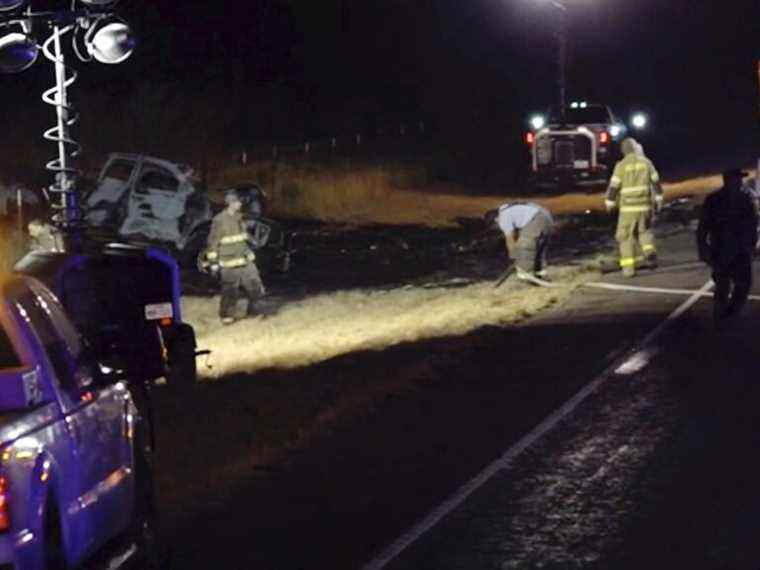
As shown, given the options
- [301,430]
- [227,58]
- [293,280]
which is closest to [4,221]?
[293,280]

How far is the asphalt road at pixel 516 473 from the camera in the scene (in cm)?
822

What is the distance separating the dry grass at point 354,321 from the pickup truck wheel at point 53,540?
10.1 metres

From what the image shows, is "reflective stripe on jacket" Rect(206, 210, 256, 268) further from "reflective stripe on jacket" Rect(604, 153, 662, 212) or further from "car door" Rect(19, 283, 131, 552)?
"car door" Rect(19, 283, 131, 552)

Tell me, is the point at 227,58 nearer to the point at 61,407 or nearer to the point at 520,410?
the point at 520,410

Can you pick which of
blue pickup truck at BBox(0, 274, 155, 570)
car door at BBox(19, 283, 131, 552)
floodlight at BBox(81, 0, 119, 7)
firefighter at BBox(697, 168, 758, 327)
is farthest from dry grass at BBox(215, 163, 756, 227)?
car door at BBox(19, 283, 131, 552)

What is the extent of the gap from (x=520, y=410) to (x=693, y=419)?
52.2 inches

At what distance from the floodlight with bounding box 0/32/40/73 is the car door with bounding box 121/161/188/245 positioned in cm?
1111

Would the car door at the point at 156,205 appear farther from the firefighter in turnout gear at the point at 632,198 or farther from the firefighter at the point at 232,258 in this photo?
the firefighter in turnout gear at the point at 632,198

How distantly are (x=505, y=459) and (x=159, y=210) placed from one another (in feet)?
50.6

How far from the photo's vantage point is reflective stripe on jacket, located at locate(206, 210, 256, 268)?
20406 millimetres

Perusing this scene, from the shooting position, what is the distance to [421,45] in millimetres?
68000

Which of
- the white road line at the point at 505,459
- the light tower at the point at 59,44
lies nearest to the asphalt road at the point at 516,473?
the white road line at the point at 505,459

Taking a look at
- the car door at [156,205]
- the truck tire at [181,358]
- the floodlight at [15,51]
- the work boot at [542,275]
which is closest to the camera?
the floodlight at [15,51]

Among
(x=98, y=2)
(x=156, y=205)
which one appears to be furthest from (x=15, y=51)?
(x=156, y=205)
